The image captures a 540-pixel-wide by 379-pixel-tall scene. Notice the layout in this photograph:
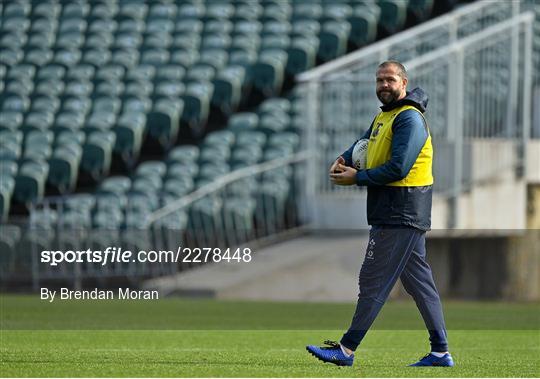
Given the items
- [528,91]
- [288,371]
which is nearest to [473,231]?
[528,91]

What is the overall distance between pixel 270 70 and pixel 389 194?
1606cm

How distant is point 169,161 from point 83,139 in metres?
1.72

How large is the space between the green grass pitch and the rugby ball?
113cm

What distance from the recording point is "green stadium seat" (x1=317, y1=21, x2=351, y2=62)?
23891mm

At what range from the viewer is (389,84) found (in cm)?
768

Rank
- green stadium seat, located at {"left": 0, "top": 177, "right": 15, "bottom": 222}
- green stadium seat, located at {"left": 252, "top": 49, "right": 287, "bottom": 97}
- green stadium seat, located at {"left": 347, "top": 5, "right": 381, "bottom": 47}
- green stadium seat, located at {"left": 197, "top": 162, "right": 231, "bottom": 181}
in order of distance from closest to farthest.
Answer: green stadium seat, located at {"left": 0, "top": 177, "right": 15, "bottom": 222} < green stadium seat, located at {"left": 197, "top": 162, "right": 231, "bottom": 181} < green stadium seat, located at {"left": 252, "top": 49, "right": 287, "bottom": 97} < green stadium seat, located at {"left": 347, "top": 5, "right": 381, "bottom": 47}

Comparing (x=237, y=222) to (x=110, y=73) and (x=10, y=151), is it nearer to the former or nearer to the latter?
(x=10, y=151)

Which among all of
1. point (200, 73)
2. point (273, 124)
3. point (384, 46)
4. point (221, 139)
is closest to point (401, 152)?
point (384, 46)

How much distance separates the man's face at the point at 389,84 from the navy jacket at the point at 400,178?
54 mm

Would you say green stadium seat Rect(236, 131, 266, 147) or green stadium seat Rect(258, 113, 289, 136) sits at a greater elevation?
green stadium seat Rect(258, 113, 289, 136)

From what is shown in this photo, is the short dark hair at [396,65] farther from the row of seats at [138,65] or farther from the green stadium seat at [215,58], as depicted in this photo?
the green stadium seat at [215,58]

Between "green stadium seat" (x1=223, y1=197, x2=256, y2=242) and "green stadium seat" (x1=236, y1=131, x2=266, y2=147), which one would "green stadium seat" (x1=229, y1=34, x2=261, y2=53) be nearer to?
"green stadium seat" (x1=236, y1=131, x2=266, y2=147)

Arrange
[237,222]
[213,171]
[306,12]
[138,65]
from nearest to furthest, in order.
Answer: [237,222]
[213,171]
[138,65]
[306,12]

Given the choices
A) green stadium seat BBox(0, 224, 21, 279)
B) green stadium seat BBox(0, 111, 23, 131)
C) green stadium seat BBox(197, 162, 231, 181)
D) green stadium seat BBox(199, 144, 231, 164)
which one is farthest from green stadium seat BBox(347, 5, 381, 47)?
green stadium seat BBox(0, 224, 21, 279)
